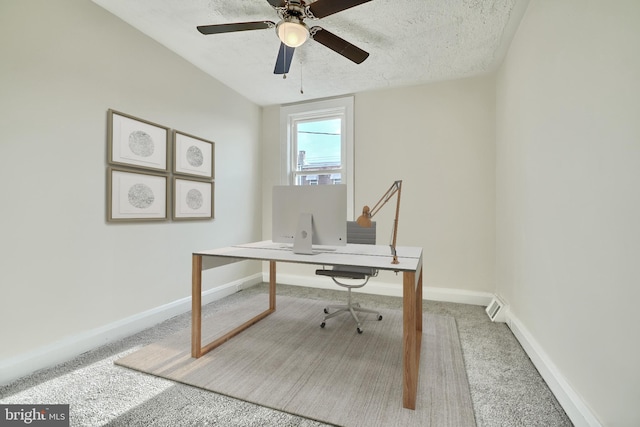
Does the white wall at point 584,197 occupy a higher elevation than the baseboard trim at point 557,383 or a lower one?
higher

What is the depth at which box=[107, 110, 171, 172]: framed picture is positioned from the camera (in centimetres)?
216

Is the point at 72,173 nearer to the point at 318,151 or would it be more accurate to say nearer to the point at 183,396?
the point at 183,396

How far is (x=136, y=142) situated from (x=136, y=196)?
476 mm

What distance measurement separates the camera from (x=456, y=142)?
3.17 metres

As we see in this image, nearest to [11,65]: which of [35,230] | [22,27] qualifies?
[22,27]

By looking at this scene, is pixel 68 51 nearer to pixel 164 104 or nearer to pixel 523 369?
pixel 164 104

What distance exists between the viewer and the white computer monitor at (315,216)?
6.33 feet

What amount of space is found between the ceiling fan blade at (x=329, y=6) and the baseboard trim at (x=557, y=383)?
2332 mm

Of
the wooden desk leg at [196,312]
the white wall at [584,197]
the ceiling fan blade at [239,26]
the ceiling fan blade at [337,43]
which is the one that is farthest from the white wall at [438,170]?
the wooden desk leg at [196,312]

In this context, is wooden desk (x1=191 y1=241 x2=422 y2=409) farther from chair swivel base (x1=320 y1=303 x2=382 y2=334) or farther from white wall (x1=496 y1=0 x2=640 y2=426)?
white wall (x1=496 y1=0 x2=640 y2=426)

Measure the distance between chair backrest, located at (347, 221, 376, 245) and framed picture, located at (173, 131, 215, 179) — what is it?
5.84ft

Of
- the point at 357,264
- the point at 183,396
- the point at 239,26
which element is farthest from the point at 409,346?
the point at 239,26

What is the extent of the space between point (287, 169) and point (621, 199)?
135 inches

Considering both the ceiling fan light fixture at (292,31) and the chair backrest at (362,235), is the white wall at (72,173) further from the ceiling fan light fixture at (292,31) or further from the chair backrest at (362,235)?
the chair backrest at (362,235)
